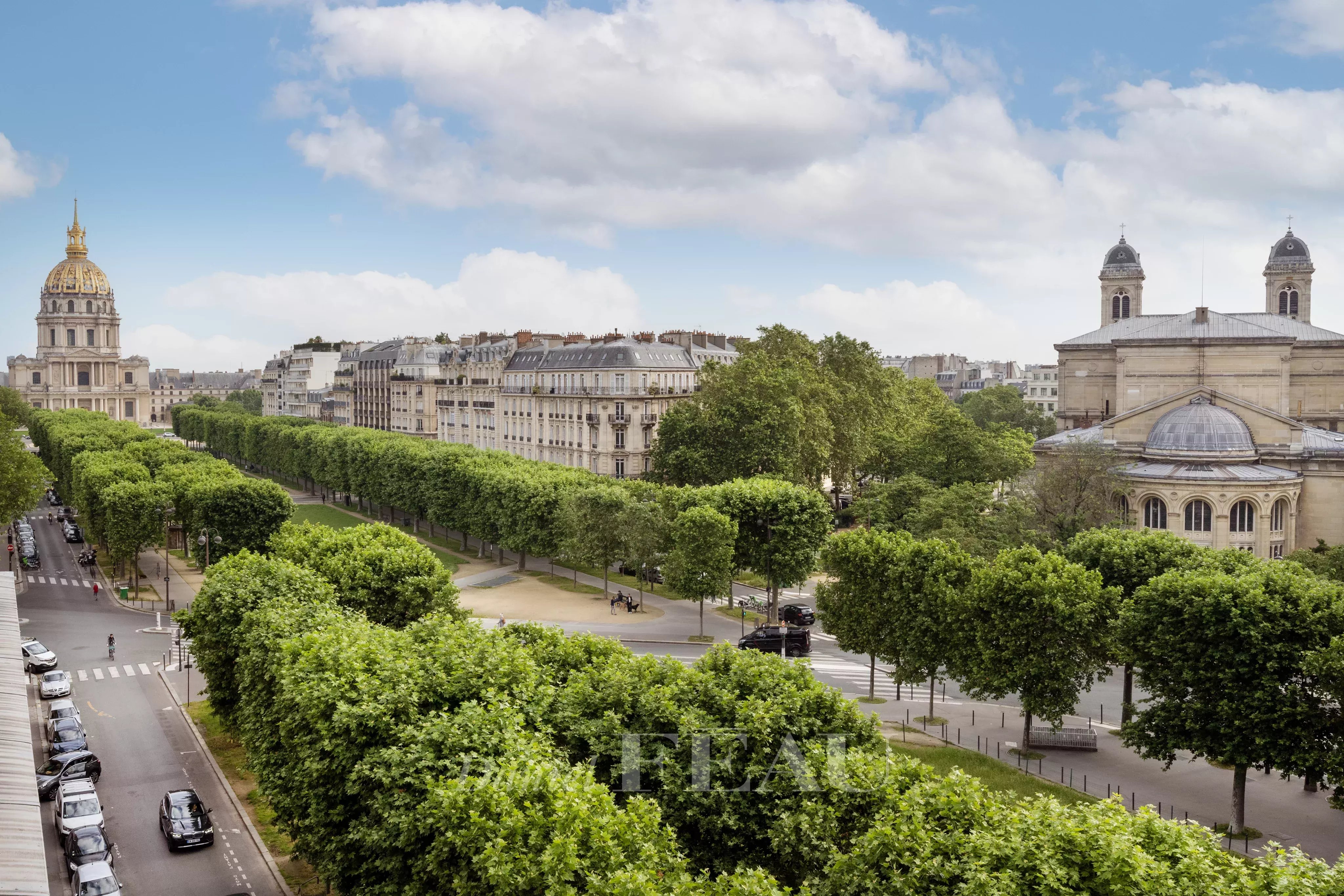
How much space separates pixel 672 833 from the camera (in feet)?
70.5

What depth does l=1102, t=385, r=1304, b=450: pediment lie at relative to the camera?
6981 centimetres

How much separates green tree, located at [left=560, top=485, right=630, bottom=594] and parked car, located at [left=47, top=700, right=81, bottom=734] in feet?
96.8

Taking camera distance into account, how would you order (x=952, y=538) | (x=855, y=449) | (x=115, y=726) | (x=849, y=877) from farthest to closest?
1. (x=855, y=449)
2. (x=952, y=538)
3. (x=115, y=726)
4. (x=849, y=877)

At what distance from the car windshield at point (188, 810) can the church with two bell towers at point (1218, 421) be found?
174ft

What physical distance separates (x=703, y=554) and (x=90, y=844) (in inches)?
1276

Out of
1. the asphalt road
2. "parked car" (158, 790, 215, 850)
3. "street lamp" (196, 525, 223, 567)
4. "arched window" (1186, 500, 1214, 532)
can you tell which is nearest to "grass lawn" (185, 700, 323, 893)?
the asphalt road

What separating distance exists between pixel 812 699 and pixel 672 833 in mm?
6470

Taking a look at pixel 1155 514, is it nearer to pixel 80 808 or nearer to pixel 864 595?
pixel 864 595

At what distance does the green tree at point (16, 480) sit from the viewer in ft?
221

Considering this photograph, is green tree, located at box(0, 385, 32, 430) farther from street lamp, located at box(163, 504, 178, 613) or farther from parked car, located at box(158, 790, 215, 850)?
parked car, located at box(158, 790, 215, 850)

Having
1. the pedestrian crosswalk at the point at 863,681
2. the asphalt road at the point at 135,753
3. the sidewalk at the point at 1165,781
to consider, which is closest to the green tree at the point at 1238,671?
the sidewalk at the point at 1165,781

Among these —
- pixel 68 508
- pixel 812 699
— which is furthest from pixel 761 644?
pixel 68 508

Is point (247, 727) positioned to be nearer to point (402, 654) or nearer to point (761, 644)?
point (402, 654)

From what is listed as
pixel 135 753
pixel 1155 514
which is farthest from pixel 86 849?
pixel 1155 514
